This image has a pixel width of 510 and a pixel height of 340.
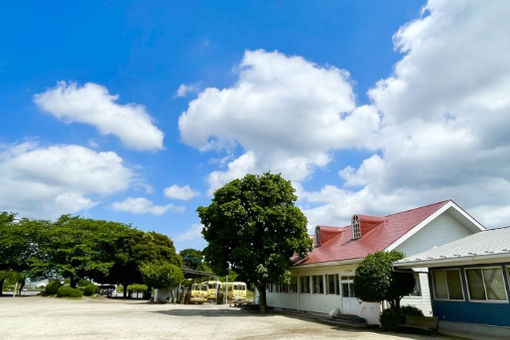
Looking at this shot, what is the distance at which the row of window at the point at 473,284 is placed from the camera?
12.7 meters

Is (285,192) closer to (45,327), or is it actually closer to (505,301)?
(505,301)

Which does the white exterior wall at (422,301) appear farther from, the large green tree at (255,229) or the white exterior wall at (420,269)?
the large green tree at (255,229)

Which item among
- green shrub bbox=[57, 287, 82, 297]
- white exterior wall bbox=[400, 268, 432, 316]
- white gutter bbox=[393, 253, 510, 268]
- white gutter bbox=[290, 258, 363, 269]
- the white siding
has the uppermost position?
the white siding

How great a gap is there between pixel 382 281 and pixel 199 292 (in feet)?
90.1

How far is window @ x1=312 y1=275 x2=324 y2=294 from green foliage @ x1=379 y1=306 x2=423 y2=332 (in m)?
6.79

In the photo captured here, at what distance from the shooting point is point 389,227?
2056 centimetres

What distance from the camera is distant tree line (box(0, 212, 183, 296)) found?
40500 mm

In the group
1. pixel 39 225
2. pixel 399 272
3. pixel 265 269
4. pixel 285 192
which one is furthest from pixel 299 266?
pixel 39 225

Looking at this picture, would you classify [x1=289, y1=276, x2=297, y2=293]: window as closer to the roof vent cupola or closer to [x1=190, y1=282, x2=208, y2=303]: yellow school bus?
the roof vent cupola

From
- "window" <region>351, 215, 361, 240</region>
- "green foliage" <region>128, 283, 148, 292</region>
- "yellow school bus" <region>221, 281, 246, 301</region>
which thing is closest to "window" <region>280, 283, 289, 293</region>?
"window" <region>351, 215, 361, 240</region>

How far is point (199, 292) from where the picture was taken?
37.9 m

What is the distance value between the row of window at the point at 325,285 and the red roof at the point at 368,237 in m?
1.19

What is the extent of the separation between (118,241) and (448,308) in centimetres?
3840

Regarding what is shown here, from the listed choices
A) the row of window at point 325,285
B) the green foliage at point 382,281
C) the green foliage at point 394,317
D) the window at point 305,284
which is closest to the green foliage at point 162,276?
the row of window at point 325,285
